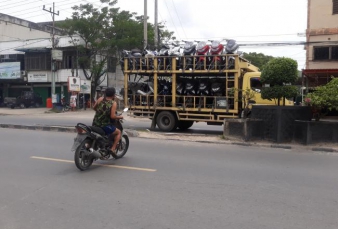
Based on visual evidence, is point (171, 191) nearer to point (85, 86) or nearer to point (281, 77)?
point (281, 77)

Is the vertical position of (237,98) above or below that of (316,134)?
above

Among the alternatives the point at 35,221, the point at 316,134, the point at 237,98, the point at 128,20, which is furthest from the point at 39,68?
the point at 35,221

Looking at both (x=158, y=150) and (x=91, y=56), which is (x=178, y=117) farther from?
(x=91, y=56)

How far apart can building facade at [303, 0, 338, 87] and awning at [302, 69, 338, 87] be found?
2.33 metres

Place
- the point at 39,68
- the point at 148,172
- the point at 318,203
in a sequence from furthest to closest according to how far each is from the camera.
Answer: the point at 39,68 < the point at 148,172 < the point at 318,203

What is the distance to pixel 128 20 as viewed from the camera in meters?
33.0

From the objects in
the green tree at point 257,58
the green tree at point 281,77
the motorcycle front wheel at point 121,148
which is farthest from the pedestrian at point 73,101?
the motorcycle front wheel at point 121,148

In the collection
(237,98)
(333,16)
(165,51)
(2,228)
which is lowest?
(2,228)

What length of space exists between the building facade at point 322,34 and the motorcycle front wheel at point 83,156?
19.7 meters

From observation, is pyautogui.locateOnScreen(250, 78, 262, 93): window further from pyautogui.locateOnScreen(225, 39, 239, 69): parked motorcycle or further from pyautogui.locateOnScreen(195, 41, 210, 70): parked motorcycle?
pyautogui.locateOnScreen(195, 41, 210, 70): parked motorcycle

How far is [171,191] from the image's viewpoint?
218 inches

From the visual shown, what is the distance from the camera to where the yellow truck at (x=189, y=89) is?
12.6 metres

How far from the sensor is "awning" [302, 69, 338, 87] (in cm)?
1921

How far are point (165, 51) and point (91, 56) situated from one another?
2179cm
